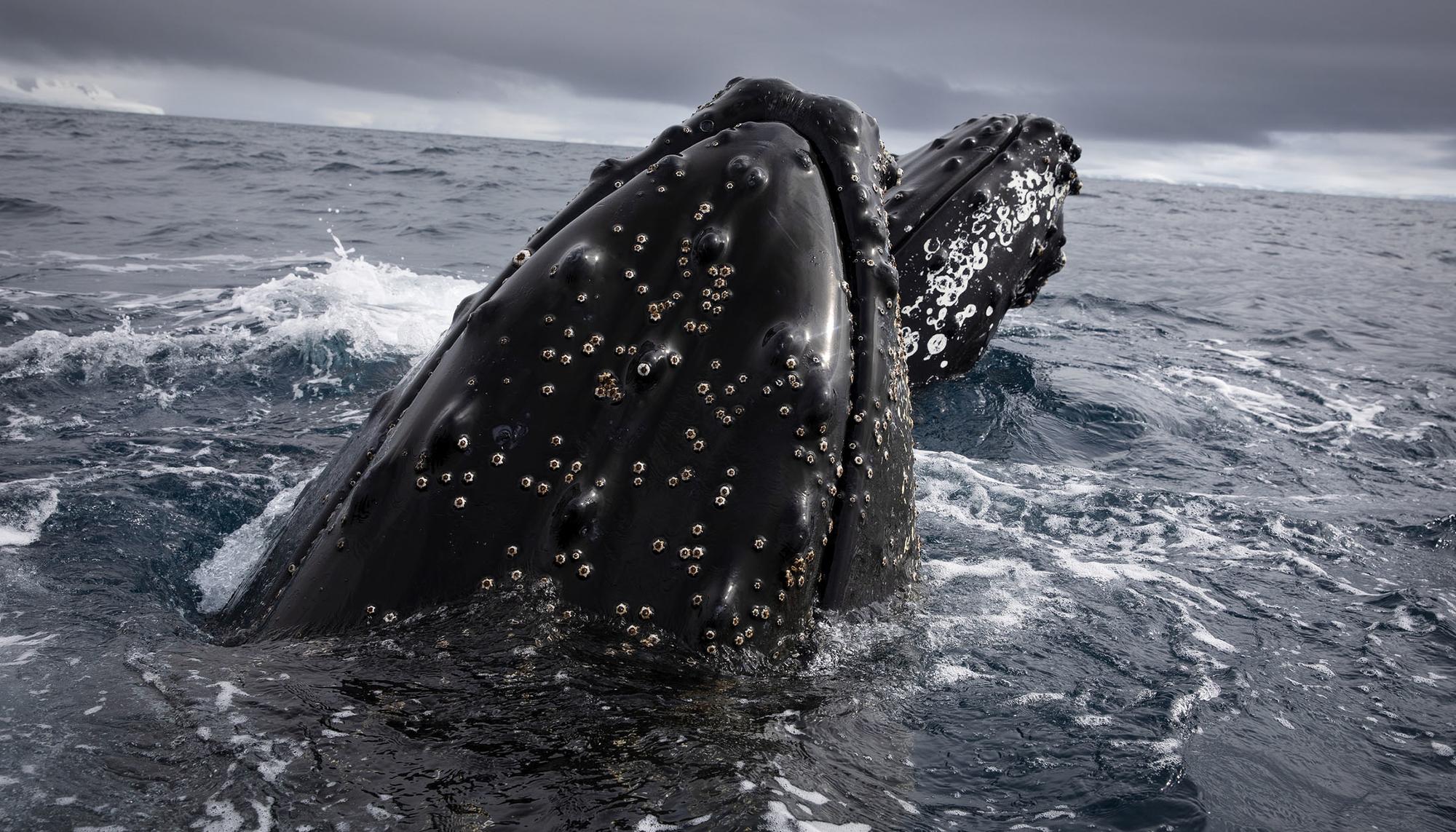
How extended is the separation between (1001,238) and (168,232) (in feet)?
58.8

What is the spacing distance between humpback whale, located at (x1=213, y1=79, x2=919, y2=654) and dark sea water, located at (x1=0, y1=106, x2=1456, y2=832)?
0.50 feet

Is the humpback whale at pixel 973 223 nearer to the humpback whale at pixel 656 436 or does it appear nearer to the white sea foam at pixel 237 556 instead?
the humpback whale at pixel 656 436

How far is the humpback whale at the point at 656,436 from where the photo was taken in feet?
9.43

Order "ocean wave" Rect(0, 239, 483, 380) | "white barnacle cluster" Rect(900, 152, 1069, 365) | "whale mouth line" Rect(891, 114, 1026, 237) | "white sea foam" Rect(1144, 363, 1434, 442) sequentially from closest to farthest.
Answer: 1. "whale mouth line" Rect(891, 114, 1026, 237)
2. "white barnacle cluster" Rect(900, 152, 1069, 365)
3. "ocean wave" Rect(0, 239, 483, 380)
4. "white sea foam" Rect(1144, 363, 1434, 442)

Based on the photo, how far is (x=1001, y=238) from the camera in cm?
677

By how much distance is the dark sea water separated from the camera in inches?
93.7

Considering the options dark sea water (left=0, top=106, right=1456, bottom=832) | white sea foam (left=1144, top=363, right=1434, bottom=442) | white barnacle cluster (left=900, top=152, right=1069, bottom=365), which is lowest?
dark sea water (left=0, top=106, right=1456, bottom=832)

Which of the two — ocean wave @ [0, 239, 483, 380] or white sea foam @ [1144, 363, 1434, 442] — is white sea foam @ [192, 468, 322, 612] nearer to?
ocean wave @ [0, 239, 483, 380]

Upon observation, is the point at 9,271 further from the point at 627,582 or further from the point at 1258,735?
the point at 1258,735

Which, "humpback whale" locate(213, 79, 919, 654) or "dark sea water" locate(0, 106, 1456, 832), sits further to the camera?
"humpback whale" locate(213, 79, 919, 654)

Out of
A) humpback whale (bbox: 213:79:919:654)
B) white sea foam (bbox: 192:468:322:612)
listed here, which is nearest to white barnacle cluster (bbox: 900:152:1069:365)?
humpback whale (bbox: 213:79:919:654)

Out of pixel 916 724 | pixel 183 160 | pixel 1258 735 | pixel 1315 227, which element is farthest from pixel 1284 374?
pixel 1315 227

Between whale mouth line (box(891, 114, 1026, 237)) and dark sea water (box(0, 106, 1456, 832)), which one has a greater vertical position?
whale mouth line (box(891, 114, 1026, 237))

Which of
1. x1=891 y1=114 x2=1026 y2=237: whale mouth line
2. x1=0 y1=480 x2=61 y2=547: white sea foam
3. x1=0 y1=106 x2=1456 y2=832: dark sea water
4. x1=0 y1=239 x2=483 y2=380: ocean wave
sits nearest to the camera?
x1=0 y1=106 x2=1456 y2=832: dark sea water
